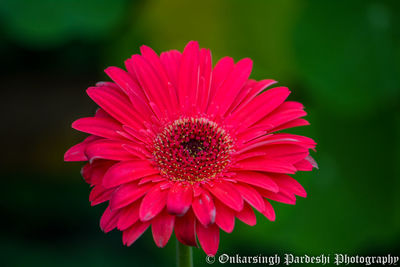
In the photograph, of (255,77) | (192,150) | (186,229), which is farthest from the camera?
(255,77)

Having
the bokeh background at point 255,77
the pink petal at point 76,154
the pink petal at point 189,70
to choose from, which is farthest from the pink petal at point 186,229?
the bokeh background at point 255,77

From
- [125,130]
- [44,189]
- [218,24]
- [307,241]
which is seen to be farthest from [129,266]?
[218,24]

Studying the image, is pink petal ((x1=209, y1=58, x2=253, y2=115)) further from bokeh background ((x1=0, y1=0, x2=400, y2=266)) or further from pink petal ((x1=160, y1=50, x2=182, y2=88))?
bokeh background ((x1=0, y1=0, x2=400, y2=266))

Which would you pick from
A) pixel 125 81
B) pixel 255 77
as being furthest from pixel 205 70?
pixel 255 77

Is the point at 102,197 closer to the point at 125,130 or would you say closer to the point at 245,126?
the point at 125,130

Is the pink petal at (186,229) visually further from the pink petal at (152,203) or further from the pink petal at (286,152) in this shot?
the pink petal at (286,152)

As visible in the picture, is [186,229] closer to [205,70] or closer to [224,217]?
[224,217]

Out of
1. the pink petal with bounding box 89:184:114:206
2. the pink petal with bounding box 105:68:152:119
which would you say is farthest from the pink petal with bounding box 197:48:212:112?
the pink petal with bounding box 89:184:114:206
